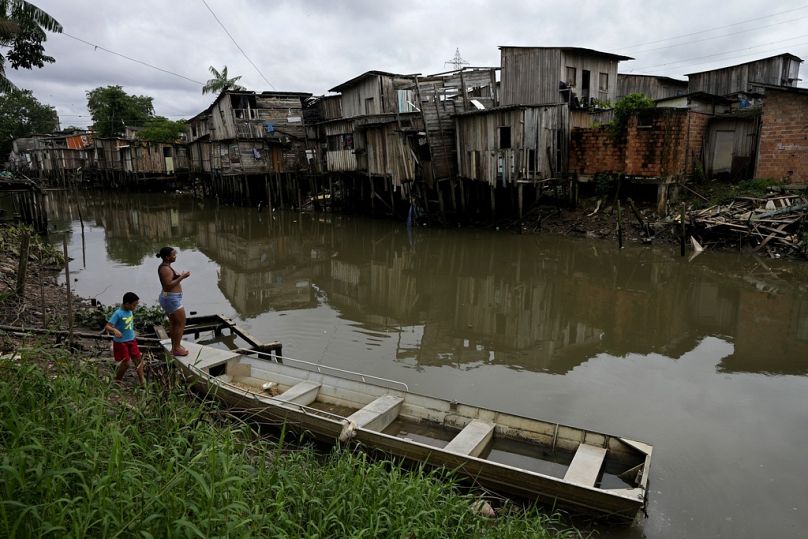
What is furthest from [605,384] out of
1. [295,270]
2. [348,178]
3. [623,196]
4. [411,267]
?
[348,178]

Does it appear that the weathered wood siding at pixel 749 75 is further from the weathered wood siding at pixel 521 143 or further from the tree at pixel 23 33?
the tree at pixel 23 33

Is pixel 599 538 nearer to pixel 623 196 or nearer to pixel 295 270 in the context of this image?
pixel 295 270

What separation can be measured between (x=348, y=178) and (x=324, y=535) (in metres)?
25.9

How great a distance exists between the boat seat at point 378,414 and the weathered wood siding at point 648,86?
26090 mm

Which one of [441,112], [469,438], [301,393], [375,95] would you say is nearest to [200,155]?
[375,95]

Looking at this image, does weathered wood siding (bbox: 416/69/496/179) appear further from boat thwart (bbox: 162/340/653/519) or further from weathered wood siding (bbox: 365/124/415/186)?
boat thwart (bbox: 162/340/653/519)

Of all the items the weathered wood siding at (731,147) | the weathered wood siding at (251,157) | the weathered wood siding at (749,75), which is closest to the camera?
the weathered wood siding at (731,147)

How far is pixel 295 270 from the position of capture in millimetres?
16484

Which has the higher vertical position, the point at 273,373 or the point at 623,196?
the point at 623,196

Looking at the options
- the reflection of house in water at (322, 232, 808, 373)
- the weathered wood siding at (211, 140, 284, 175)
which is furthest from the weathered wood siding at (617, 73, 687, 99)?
the weathered wood siding at (211, 140, 284, 175)

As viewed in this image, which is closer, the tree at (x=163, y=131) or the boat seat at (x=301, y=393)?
the boat seat at (x=301, y=393)

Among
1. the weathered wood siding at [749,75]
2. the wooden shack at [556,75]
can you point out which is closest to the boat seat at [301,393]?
the wooden shack at [556,75]

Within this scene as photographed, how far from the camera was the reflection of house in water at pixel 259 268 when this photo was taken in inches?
508

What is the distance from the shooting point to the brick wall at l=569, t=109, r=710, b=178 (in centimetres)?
1762
